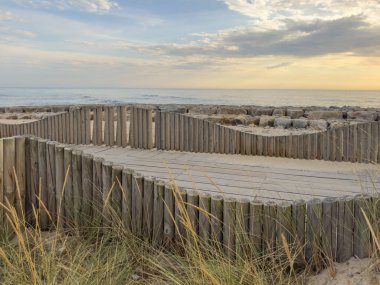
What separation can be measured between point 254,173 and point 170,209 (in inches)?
96.5

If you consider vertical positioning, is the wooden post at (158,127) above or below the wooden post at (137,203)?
above

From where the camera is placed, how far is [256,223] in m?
2.73

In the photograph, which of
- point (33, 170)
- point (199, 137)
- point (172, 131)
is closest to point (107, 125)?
point (172, 131)

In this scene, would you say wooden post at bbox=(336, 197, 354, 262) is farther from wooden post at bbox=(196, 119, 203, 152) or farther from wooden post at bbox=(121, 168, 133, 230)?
wooden post at bbox=(196, 119, 203, 152)

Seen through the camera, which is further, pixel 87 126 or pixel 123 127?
pixel 87 126

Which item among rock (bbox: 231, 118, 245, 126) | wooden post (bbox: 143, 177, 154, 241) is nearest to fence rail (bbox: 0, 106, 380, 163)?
wooden post (bbox: 143, 177, 154, 241)

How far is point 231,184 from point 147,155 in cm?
235

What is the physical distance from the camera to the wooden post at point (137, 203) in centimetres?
319

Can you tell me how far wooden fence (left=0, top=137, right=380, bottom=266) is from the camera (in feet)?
8.73

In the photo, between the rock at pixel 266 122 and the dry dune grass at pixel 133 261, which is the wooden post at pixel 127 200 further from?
the rock at pixel 266 122

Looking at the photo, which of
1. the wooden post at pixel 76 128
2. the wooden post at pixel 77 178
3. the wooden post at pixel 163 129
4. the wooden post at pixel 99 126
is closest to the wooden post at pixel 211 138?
the wooden post at pixel 163 129

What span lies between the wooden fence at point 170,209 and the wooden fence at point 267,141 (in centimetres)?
339

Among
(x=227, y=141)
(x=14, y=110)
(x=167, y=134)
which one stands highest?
(x=14, y=110)

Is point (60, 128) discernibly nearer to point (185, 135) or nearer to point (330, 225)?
point (185, 135)
